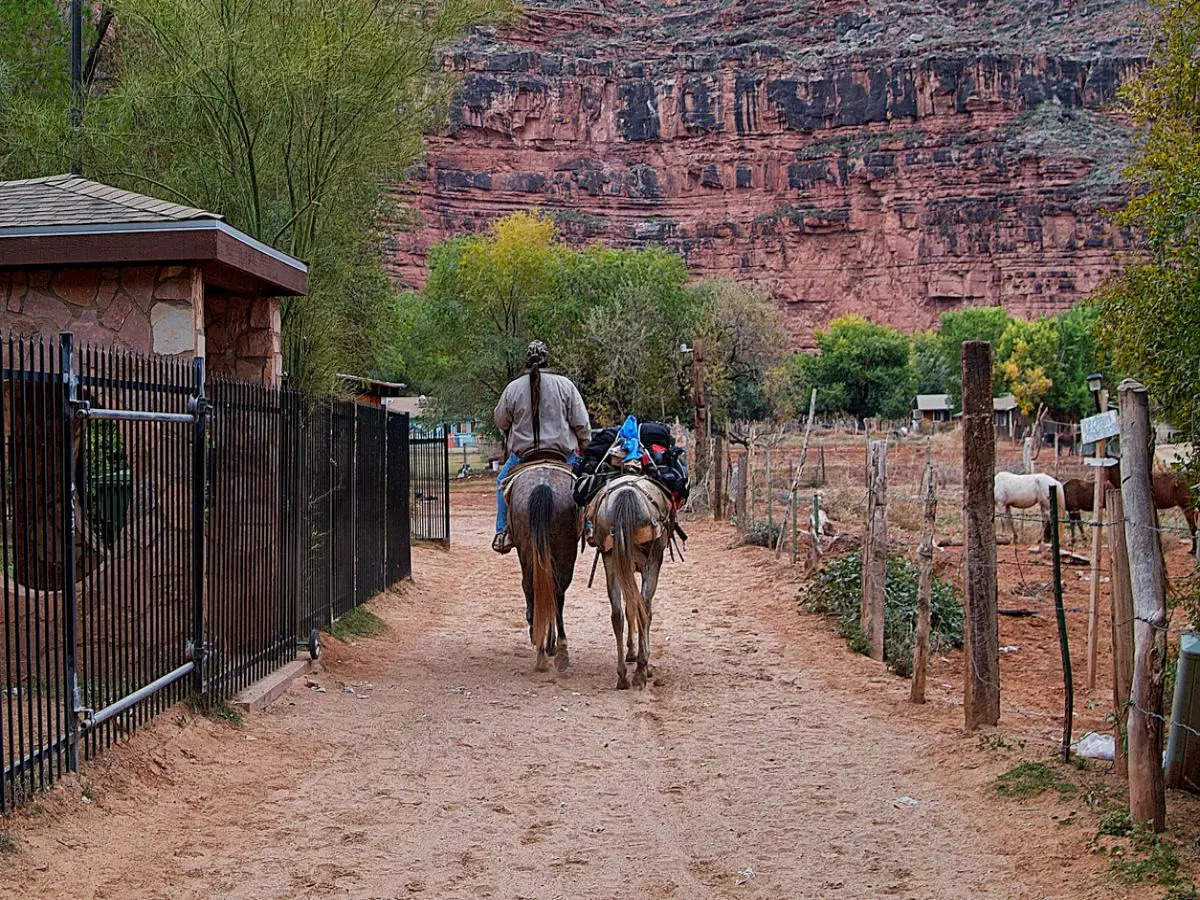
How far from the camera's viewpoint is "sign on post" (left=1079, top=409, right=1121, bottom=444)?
665 cm

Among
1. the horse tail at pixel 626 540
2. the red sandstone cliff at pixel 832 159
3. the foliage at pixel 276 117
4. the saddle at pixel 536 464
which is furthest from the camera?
the red sandstone cliff at pixel 832 159


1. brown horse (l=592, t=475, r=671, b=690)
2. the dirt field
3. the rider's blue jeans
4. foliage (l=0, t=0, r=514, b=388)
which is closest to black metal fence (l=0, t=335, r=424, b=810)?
the dirt field

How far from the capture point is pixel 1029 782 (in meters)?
6.56

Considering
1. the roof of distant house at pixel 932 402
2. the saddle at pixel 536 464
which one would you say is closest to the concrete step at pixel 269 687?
the saddle at pixel 536 464

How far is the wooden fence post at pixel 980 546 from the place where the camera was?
25.7 feet

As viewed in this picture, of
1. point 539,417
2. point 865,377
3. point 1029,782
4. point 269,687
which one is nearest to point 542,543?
point 539,417

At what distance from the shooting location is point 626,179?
11975 cm

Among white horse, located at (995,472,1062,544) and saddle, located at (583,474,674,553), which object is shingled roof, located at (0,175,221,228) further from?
white horse, located at (995,472,1062,544)

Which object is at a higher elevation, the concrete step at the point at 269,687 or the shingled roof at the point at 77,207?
the shingled roof at the point at 77,207

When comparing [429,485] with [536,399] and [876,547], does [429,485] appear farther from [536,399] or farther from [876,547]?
[876,547]

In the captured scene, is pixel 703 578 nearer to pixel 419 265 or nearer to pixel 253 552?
pixel 253 552

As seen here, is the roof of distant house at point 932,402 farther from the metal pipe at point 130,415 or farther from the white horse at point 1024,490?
the metal pipe at point 130,415

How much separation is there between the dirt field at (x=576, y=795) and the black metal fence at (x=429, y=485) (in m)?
7.97

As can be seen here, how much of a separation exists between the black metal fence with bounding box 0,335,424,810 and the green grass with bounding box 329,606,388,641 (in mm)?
683
